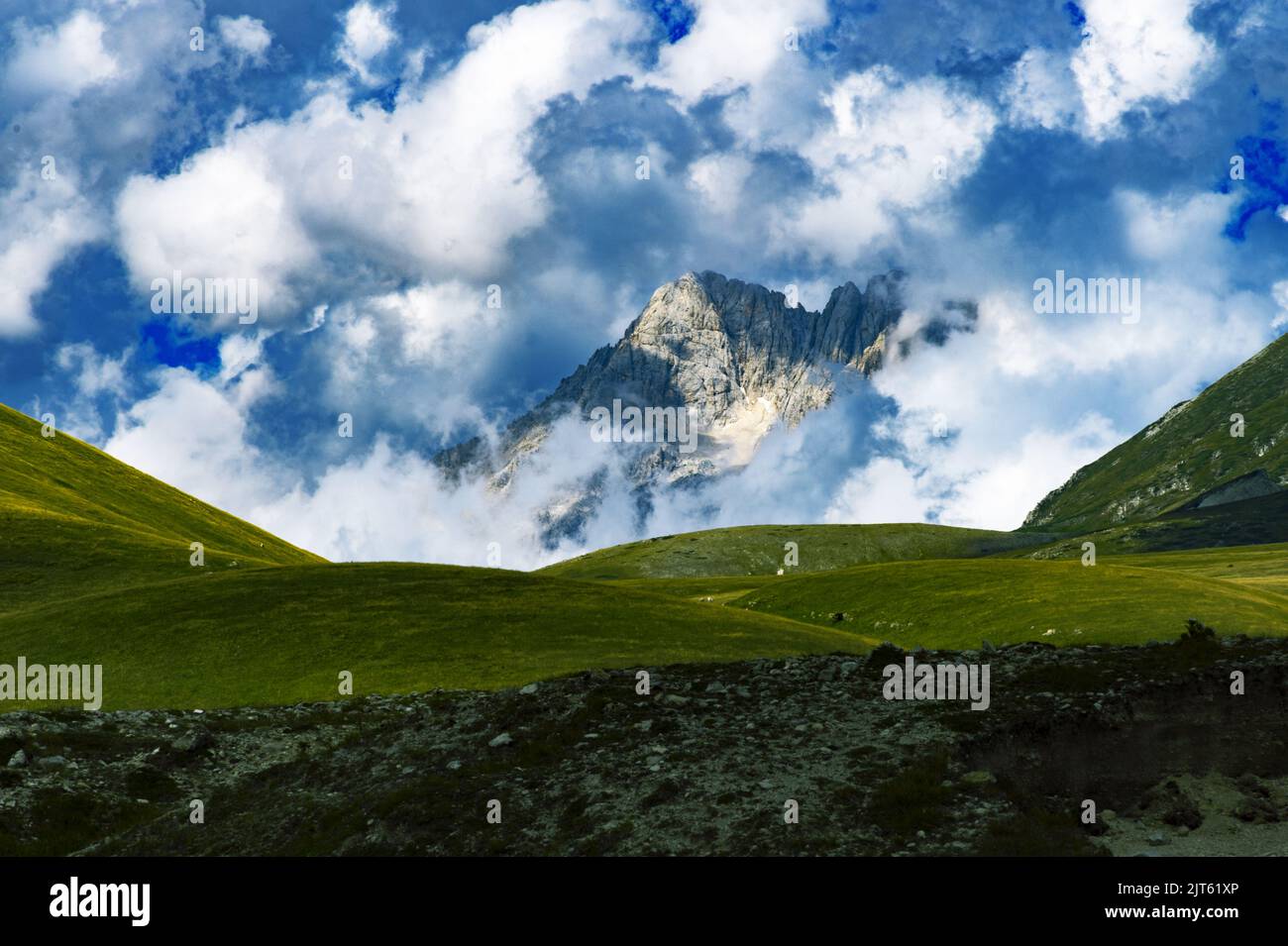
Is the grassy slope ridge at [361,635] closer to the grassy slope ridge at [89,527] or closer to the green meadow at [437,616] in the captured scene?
the green meadow at [437,616]

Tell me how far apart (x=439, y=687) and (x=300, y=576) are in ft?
85.0

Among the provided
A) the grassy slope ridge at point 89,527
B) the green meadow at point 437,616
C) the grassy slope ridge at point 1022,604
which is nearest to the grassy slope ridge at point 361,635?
the green meadow at point 437,616

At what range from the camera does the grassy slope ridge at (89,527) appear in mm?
82875

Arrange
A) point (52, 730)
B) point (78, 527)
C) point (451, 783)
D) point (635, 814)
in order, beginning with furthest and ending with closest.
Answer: point (78, 527) < point (52, 730) < point (451, 783) < point (635, 814)

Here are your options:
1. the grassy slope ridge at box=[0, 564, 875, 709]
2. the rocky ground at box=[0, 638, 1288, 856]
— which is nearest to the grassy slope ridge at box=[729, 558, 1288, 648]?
the grassy slope ridge at box=[0, 564, 875, 709]

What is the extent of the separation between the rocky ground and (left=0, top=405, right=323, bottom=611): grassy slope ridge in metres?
43.1

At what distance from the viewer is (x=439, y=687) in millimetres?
47656

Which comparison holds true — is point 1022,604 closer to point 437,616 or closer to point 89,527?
point 437,616

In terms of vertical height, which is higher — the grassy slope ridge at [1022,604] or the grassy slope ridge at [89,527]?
the grassy slope ridge at [89,527]

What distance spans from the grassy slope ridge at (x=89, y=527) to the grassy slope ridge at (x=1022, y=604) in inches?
2150

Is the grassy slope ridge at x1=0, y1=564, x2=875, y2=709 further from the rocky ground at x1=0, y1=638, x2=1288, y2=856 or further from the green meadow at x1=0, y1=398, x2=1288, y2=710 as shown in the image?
the rocky ground at x1=0, y1=638, x2=1288, y2=856

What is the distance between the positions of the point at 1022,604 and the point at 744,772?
5989 cm
